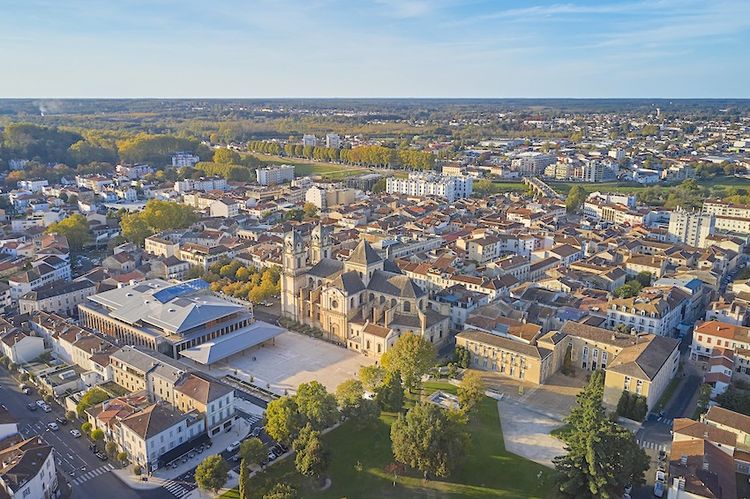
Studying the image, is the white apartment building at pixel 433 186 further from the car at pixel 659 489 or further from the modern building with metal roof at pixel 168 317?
the car at pixel 659 489

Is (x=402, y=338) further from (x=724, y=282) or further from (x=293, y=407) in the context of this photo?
(x=724, y=282)

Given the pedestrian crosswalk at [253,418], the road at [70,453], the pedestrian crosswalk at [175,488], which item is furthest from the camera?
the pedestrian crosswalk at [253,418]

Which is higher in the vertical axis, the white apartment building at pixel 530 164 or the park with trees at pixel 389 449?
the white apartment building at pixel 530 164

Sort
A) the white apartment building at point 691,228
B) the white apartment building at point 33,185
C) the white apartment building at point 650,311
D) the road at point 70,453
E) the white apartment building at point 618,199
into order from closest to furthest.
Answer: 1. the road at point 70,453
2. the white apartment building at point 650,311
3. the white apartment building at point 691,228
4. the white apartment building at point 618,199
5. the white apartment building at point 33,185

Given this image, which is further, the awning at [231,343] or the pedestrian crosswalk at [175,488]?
the awning at [231,343]

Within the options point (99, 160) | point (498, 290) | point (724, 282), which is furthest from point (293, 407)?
point (99, 160)

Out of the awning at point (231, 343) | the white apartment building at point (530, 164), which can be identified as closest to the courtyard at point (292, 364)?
the awning at point (231, 343)

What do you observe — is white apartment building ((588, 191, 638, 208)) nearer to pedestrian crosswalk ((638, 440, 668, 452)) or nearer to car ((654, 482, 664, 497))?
pedestrian crosswalk ((638, 440, 668, 452))

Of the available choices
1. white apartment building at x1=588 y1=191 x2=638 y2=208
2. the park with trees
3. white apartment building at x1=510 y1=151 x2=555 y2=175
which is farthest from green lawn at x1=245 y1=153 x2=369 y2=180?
the park with trees
